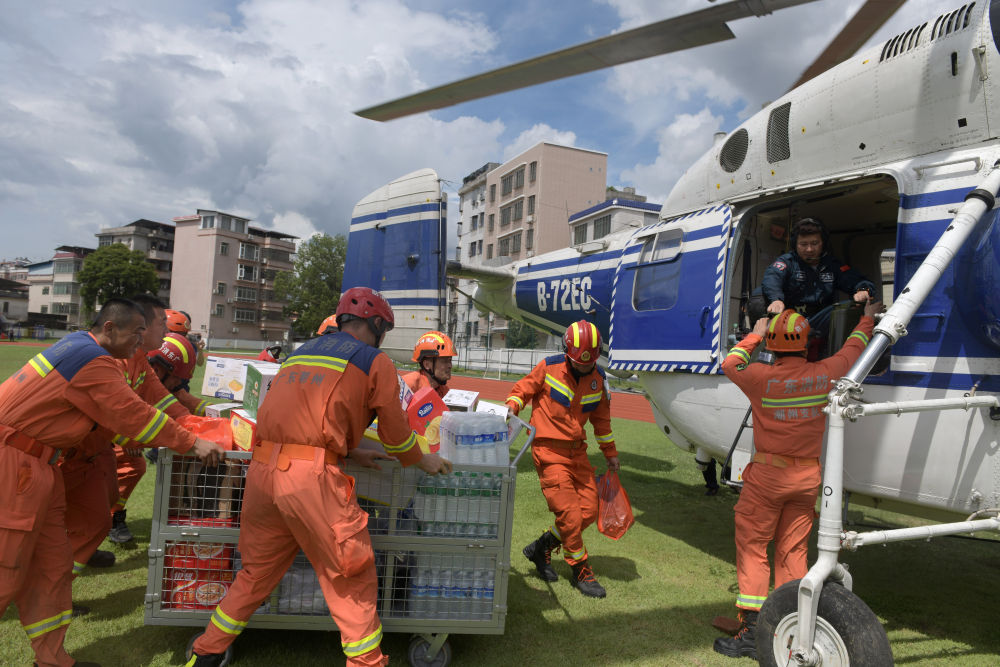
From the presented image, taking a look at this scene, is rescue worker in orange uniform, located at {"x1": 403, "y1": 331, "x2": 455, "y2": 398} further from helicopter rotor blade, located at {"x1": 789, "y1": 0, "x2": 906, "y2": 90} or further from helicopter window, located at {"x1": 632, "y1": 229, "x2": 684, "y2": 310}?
helicopter rotor blade, located at {"x1": 789, "y1": 0, "x2": 906, "y2": 90}

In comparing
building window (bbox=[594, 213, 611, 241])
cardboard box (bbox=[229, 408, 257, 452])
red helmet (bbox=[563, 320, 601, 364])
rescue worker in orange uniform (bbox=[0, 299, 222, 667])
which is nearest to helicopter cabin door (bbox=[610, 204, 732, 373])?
red helmet (bbox=[563, 320, 601, 364])

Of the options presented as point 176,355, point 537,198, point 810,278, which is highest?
point 537,198

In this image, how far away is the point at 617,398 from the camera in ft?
67.4

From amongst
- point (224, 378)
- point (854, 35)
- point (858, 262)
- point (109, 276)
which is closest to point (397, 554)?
point (854, 35)

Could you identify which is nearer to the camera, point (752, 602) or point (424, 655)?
point (424, 655)

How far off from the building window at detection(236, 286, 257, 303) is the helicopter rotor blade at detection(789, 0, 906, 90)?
7263cm

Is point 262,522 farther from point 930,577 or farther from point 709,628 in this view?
point 930,577

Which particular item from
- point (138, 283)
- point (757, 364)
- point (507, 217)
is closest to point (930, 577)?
point (757, 364)

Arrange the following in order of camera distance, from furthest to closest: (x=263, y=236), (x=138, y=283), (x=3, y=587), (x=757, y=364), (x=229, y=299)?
(x=263, y=236) → (x=229, y=299) → (x=138, y=283) → (x=757, y=364) → (x=3, y=587)

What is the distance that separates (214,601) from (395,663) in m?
1.05

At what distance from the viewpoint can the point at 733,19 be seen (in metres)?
3.13

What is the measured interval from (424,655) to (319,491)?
1.21m

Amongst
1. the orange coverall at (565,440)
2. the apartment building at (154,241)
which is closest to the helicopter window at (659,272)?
the orange coverall at (565,440)

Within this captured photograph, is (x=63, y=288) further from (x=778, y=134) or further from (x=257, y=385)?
(x=778, y=134)
